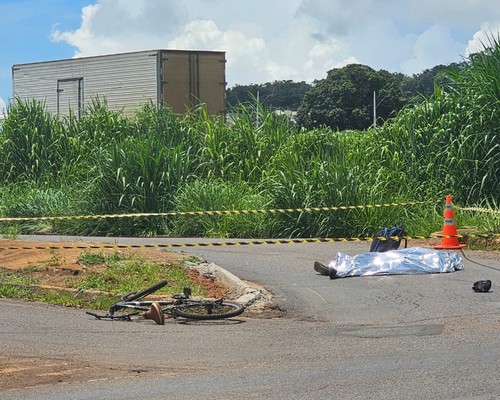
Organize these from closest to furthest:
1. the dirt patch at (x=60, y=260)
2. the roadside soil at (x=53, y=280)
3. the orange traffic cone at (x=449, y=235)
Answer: the roadside soil at (x=53, y=280) → the dirt patch at (x=60, y=260) → the orange traffic cone at (x=449, y=235)

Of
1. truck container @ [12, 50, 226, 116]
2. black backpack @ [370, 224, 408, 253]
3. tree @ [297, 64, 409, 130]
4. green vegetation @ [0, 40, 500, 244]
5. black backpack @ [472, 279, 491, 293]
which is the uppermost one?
tree @ [297, 64, 409, 130]

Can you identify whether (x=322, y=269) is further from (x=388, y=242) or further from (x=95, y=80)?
(x=95, y=80)

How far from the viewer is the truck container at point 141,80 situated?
1286 inches

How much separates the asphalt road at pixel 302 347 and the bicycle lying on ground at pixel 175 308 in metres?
0.16

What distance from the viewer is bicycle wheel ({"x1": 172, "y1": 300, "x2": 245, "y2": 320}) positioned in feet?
35.8

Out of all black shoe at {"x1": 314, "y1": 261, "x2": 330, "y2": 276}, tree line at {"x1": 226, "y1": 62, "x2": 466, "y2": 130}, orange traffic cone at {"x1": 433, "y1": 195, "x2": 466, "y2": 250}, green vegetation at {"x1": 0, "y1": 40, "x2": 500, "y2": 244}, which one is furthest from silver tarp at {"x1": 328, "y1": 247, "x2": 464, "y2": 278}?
tree line at {"x1": 226, "y1": 62, "x2": 466, "y2": 130}

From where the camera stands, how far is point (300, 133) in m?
26.4

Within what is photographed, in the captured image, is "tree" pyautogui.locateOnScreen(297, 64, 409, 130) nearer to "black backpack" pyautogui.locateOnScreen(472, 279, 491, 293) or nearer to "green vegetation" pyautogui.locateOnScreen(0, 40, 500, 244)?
"green vegetation" pyautogui.locateOnScreen(0, 40, 500, 244)

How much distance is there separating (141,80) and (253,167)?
26.7 feet

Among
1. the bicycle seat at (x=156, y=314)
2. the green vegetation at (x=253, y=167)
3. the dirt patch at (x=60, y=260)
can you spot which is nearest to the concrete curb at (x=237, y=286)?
the dirt patch at (x=60, y=260)

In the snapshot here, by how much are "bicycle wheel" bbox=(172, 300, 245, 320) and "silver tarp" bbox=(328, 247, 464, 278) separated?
3.18m

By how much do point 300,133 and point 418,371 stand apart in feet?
61.5

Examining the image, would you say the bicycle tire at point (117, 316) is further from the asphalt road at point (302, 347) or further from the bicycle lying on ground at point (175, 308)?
the asphalt road at point (302, 347)

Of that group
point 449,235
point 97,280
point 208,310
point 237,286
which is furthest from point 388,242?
point 208,310
